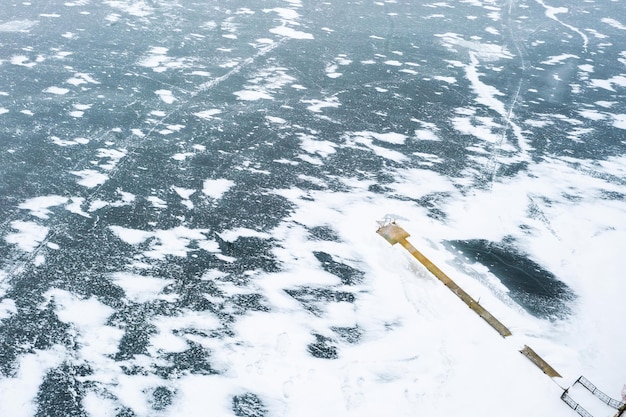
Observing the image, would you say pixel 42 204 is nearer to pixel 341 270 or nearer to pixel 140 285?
pixel 140 285

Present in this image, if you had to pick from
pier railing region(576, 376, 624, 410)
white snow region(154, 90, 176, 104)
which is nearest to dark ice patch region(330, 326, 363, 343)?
pier railing region(576, 376, 624, 410)

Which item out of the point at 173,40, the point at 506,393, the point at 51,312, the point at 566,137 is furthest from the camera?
the point at 173,40

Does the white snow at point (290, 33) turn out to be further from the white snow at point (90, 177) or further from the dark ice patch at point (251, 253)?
the dark ice patch at point (251, 253)

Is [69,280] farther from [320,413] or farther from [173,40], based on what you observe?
[173,40]

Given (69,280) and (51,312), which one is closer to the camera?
(51,312)

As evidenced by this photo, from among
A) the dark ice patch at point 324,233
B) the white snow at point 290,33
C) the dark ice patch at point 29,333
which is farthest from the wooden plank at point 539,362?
the white snow at point 290,33

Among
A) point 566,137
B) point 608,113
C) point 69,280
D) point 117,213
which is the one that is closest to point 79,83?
point 117,213

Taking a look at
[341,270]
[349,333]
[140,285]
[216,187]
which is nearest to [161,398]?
[140,285]
